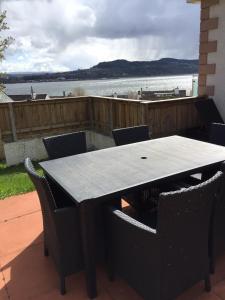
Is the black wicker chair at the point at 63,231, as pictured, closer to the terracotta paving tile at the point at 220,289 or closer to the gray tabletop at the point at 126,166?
the gray tabletop at the point at 126,166

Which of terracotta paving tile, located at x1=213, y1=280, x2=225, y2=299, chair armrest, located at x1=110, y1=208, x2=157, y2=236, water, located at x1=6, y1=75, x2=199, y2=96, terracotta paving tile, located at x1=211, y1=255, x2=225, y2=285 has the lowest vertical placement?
water, located at x1=6, y1=75, x2=199, y2=96

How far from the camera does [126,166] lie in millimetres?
2236

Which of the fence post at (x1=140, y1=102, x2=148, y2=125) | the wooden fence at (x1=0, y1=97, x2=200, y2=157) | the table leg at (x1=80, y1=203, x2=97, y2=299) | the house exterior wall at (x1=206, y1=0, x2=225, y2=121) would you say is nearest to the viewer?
the table leg at (x1=80, y1=203, x2=97, y2=299)

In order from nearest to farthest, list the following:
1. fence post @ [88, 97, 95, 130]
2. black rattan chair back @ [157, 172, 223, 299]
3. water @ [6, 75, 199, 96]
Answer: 1. black rattan chair back @ [157, 172, 223, 299]
2. fence post @ [88, 97, 95, 130]
3. water @ [6, 75, 199, 96]

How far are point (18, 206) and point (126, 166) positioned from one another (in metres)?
1.79

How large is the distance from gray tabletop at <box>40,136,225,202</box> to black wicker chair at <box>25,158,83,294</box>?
145 millimetres

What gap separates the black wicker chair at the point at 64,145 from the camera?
284 cm

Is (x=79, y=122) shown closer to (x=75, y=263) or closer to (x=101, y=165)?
(x=101, y=165)

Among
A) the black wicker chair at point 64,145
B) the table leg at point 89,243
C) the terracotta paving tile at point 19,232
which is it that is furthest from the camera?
the black wicker chair at point 64,145

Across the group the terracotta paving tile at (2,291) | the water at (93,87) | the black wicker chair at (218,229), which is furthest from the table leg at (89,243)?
the water at (93,87)

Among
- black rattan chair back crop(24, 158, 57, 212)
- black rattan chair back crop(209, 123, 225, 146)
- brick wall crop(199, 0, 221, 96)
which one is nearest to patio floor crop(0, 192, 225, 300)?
black rattan chair back crop(24, 158, 57, 212)

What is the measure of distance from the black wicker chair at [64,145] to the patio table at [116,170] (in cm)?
38

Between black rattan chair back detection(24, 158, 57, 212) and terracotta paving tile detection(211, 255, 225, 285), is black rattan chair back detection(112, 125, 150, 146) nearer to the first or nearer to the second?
black rattan chair back detection(24, 158, 57, 212)

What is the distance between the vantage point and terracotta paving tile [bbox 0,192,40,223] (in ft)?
10.3
